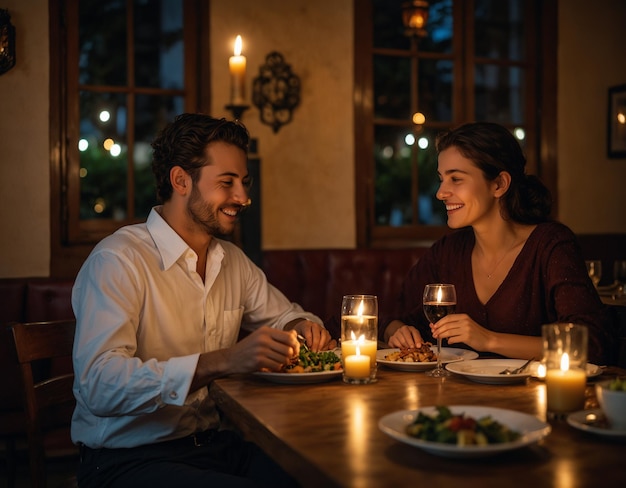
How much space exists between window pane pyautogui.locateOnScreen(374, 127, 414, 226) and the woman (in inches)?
95.9

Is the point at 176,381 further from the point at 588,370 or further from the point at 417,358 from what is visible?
the point at 588,370

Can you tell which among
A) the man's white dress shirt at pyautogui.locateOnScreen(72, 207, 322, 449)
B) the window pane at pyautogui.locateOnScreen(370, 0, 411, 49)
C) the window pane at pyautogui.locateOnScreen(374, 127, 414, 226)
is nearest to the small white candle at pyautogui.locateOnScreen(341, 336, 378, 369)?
the man's white dress shirt at pyautogui.locateOnScreen(72, 207, 322, 449)

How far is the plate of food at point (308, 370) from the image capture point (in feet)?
6.14

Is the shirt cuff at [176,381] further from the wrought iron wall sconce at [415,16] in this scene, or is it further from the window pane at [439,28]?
the window pane at [439,28]

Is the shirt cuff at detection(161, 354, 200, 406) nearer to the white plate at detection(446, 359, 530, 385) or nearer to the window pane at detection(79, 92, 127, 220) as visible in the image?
the white plate at detection(446, 359, 530, 385)

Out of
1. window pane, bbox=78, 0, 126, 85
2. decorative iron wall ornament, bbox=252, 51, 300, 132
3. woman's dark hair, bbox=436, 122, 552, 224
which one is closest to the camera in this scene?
woman's dark hair, bbox=436, 122, 552, 224

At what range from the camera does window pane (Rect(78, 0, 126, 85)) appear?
4516 mm

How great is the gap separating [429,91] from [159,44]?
185cm

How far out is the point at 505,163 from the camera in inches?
104

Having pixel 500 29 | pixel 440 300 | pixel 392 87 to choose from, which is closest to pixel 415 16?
pixel 392 87

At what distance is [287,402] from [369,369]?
27 centimetres

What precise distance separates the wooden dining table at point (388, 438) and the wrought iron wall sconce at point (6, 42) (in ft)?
9.77

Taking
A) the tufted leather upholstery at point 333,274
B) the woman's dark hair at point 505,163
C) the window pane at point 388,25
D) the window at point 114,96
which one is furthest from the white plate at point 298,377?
the window pane at point 388,25

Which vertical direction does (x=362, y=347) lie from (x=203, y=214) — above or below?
below
